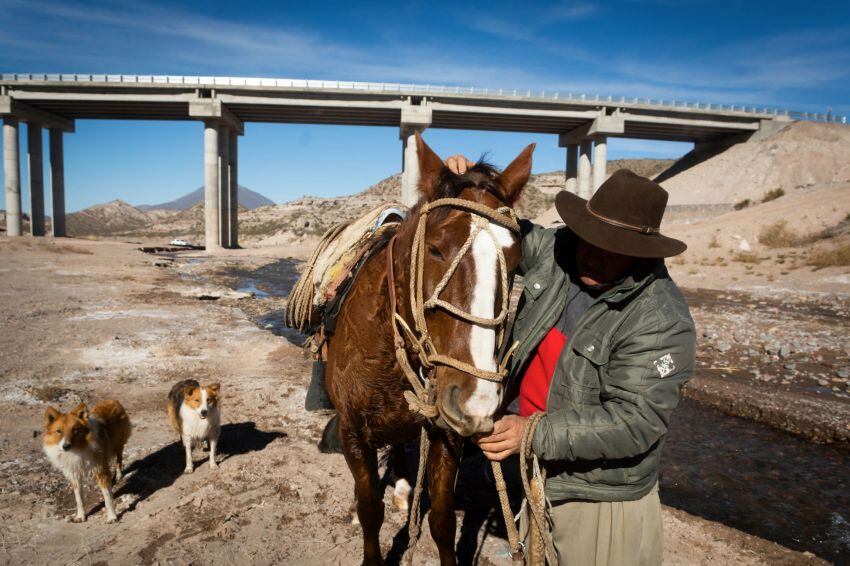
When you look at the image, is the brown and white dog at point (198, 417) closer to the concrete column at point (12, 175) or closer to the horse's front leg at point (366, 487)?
the horse's front leg at point (366, 487)

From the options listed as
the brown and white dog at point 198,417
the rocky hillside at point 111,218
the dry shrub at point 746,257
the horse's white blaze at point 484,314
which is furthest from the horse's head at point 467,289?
the rocky hillside at point 111,218

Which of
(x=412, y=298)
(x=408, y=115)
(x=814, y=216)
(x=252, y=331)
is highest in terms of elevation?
(x=408, y=115)

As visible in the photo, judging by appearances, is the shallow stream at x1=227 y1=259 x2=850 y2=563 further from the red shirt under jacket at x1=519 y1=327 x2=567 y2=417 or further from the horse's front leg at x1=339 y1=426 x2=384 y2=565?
the red shirt under jacket at x1=519 y1=327 x2=567 y2=417

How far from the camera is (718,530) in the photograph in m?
3.76

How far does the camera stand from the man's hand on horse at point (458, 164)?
7.93 ft

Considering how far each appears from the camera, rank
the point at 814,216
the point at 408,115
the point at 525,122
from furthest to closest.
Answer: the point at 525,122
the point at 408,115
the point at 814,216

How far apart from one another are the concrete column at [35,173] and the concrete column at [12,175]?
1.79m

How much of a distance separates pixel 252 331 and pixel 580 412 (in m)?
9.19

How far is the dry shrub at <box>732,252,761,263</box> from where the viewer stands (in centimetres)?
1963

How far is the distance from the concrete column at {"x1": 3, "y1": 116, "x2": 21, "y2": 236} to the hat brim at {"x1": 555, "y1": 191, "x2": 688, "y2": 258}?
4695 cm

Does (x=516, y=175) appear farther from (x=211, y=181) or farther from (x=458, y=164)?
(x=211, y=181)

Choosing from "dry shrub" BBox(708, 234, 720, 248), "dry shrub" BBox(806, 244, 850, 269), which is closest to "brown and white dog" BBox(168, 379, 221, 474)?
"dry shrub" BBox(806, 244, 850, 269)

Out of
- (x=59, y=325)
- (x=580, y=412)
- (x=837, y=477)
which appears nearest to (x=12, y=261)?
(x=59, y=325)

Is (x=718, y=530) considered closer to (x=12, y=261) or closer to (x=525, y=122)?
(x=12, y=261)
